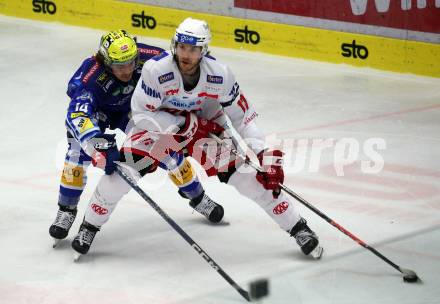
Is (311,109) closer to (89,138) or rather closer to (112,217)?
(112,217)

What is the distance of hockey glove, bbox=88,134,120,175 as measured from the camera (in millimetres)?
5047

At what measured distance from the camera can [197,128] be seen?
523 centimetres

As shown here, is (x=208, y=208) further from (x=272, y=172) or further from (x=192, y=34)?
(x=192, y=34)

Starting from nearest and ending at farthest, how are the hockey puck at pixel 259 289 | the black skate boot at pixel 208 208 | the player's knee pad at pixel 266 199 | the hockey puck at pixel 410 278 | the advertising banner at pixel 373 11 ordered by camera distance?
the hockey puck at pixel 259 289
the hockey puck at pixel 410 278
the player's knee pad at pixel 266 199
the black skate boot at pixel 208 208
the advertising banner at pixel 373 11

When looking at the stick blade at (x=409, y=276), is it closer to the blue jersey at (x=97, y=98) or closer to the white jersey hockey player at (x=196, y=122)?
the white jersey hockey player at (x=196, y=122)

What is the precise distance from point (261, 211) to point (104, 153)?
51.9 inches

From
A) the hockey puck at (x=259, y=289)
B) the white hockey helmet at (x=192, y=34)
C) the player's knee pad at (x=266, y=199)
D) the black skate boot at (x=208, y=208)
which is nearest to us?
the hockey puck at (x=259, y=289)

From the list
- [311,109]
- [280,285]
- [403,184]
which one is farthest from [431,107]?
[280,285]

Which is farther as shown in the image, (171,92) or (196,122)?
(196,122)

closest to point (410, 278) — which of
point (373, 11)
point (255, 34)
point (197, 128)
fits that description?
point (197, 128)

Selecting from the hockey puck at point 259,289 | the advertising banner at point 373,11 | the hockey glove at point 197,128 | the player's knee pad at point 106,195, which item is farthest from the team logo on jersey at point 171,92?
the advertising banner at point 373,11

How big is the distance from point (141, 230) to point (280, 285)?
7.86ft

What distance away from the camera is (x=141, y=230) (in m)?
5.76

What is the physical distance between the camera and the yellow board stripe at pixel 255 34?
884 cm
